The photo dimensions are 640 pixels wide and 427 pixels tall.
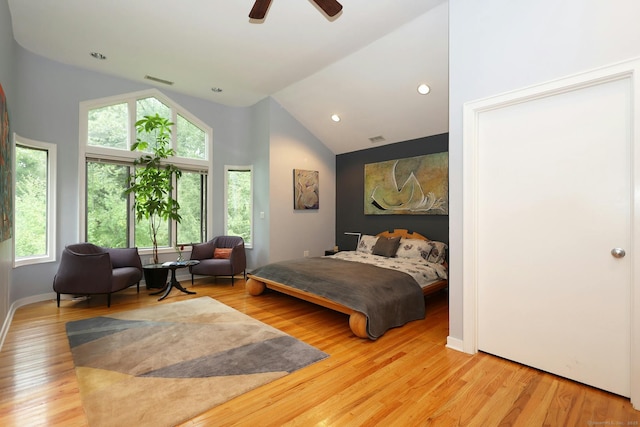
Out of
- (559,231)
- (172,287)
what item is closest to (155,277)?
(172,287)

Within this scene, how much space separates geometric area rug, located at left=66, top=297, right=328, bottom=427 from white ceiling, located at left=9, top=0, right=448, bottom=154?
3339mm

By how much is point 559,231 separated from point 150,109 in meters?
5.90

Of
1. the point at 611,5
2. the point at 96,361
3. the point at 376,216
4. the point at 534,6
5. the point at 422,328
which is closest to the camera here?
the point at 611,5

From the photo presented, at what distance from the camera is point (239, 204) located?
6.12m

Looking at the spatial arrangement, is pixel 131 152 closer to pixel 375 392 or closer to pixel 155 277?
pixel 155 277

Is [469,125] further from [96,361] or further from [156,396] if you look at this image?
[96,361]

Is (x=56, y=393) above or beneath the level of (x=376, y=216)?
beneath

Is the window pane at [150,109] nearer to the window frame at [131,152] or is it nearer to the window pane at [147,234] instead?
the window frame at [131,152]

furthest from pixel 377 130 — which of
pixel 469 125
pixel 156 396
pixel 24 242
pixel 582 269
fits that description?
pixel 24 242

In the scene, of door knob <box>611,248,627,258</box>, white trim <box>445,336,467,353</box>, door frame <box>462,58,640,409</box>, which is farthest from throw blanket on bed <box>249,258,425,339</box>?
door knob <box>611,248,627,258</box>

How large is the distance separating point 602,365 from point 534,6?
2621 millimetres

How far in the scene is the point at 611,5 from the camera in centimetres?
198

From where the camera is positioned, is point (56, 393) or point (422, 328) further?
point (422, 328)

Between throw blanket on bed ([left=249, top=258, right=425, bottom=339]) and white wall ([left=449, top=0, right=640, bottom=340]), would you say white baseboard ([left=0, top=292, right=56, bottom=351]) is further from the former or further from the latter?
white wall ([left=449, top=0, right=640, bottom=340])
